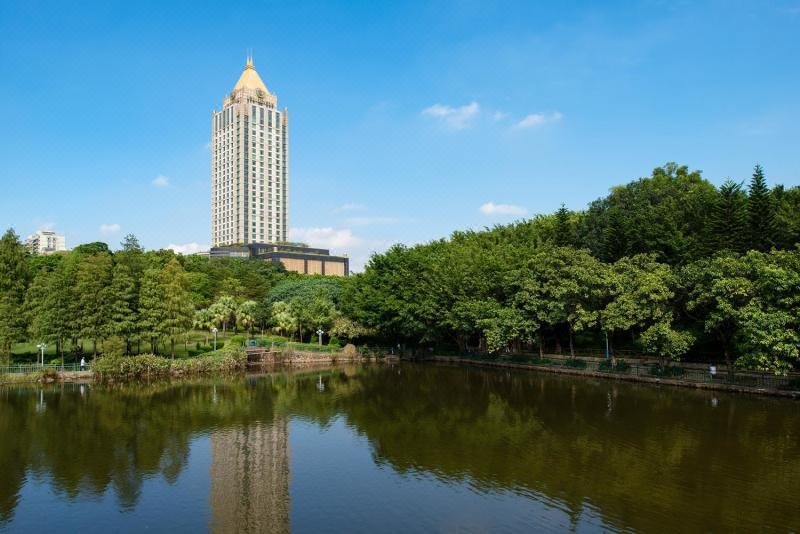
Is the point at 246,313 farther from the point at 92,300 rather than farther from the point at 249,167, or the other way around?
the point at 249,167

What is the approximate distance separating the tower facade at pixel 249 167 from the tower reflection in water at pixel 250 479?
4842 inches

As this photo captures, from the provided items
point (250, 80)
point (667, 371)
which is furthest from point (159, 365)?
point (250, 80)

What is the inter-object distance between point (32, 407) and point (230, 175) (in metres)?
126

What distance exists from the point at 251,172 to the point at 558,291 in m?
120

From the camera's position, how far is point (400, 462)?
22.9 metres

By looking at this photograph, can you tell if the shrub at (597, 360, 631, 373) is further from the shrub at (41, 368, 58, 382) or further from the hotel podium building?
the hotel podium building

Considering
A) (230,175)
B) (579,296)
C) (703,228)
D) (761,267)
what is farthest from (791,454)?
(230,175)

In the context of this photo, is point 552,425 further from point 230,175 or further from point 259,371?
point 230,175

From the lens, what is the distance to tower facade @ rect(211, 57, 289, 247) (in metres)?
148

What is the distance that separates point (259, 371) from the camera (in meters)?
51.3

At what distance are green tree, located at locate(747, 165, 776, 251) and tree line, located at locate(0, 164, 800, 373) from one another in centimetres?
10

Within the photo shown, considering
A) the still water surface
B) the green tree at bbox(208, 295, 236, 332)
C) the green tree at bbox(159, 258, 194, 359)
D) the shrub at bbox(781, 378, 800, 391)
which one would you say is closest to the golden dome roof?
the green tree at bbox(208, 295, 236, 332)

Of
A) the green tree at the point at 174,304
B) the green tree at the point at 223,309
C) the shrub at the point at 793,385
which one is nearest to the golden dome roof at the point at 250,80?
the green tree at the point at 223,309

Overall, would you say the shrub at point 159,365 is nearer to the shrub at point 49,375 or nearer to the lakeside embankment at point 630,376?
Result: the shrub at point 49,375
